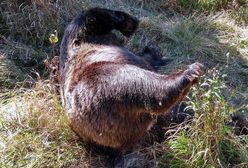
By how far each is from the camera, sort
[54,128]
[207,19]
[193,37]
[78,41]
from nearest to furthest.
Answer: [54,128] → [78,41] → [193,37] → [207,19]

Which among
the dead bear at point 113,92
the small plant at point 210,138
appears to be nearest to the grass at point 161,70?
the small plant at point 210,138

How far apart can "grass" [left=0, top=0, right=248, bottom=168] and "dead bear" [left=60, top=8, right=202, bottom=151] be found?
8.3 inches

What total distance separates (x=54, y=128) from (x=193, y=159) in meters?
1.31

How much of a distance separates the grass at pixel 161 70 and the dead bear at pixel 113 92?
0.69 feet

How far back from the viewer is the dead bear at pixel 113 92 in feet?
11.9

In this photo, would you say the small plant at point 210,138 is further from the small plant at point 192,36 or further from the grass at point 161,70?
the small plant at point 192,36

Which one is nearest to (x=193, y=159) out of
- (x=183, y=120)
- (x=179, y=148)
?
(x=179, y=148)

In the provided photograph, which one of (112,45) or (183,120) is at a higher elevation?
(112,45)

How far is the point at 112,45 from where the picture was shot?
467 cm

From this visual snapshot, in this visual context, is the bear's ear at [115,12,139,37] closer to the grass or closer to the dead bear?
the dead bear

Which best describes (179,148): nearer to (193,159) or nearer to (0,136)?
(193,159)

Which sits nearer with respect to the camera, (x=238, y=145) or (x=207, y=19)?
(x=238, y=145)

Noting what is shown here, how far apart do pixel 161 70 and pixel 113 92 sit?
183 cm

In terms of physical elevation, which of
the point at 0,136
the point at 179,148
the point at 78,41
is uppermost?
the point at 78,41
